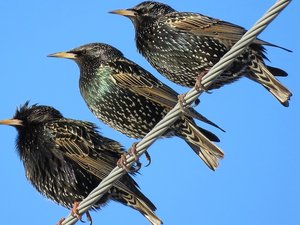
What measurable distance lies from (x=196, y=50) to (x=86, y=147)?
130 cm

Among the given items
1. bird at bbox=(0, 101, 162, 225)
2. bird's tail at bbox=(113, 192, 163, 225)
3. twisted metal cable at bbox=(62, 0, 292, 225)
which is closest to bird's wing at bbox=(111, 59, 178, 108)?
bird at bbox=(0, 101, 162, 225)

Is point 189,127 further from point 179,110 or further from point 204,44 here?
point 179,110

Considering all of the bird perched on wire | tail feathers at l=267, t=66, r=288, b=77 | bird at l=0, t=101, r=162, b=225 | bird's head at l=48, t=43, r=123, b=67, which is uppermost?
tail feathers at l=267, t=66, r=288, b=77

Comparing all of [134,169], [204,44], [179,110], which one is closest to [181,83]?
[204,44]

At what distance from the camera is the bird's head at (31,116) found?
7117 millimetres

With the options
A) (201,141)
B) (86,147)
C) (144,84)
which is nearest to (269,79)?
(201,141)

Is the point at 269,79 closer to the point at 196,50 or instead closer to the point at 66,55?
the point at 196,50

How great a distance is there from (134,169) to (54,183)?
650 mm

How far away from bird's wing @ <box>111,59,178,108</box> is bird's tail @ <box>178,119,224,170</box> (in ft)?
0.80

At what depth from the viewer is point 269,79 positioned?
280 inches

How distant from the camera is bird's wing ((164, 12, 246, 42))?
723 centimetres

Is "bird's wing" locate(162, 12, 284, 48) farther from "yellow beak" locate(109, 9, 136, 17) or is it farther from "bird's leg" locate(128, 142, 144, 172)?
"bird's leg" locate(128, 142, 144, 172)

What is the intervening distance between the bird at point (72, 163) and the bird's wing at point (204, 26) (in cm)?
122

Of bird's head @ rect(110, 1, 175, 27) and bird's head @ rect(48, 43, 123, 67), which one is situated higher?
bird's head @ rect(110, 1, 175, 27)
